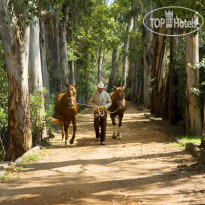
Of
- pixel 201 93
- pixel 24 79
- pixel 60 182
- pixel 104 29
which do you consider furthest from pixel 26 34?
pixel 104 29

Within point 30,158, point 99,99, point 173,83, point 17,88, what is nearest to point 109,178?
point 30,158

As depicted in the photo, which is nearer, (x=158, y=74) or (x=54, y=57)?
(x=158, y=74)

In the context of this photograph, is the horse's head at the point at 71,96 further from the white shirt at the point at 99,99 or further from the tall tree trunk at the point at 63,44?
the tall tree trunk at the point at 63,44

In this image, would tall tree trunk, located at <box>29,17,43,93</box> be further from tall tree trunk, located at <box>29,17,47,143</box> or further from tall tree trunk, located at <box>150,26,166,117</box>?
tall tree trunk, located at <box>150,26,166,117</box>

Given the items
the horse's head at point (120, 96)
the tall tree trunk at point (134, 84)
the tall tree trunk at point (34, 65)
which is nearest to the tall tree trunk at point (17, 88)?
the tall tree trunk at point (34, 65)

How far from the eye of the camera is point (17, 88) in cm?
1092

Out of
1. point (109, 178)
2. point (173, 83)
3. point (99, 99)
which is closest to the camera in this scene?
point (109, 178)

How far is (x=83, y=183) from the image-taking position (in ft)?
23.6

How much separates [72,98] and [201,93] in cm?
491

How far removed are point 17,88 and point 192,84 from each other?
6370 millimetres

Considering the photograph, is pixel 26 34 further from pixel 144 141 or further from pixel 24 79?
pixel 144 141

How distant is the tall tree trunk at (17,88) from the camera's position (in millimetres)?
10578

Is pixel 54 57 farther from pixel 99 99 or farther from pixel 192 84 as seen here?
pixel 192 84

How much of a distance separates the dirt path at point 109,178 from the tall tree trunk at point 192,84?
1.49 metres
